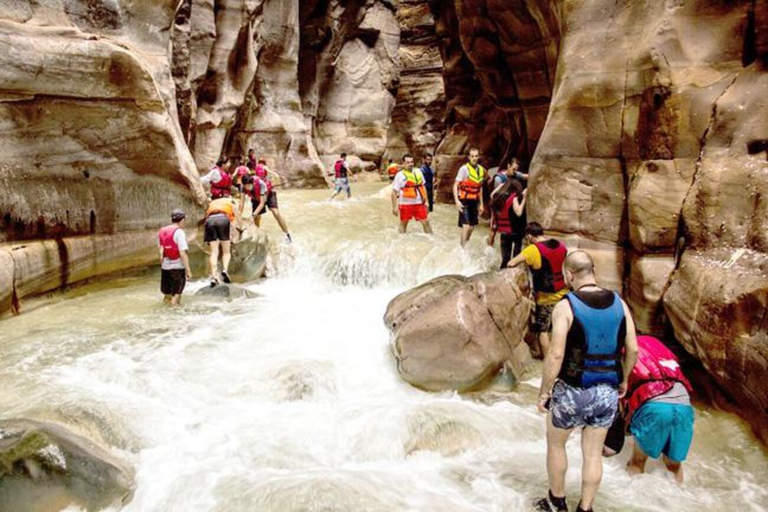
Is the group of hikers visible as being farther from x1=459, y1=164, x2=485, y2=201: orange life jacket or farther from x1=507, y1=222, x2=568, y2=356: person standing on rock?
x1=459, y1=164, x2=485, y2=201: orange life jacket

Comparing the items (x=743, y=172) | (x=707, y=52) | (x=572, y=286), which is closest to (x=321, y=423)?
(x=572, y=286)

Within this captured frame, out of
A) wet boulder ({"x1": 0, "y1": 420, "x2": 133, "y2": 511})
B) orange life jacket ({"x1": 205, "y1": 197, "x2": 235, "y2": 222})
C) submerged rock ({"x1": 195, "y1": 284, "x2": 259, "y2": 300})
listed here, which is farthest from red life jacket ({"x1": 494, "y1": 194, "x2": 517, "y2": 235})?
wet boulder ({"x1": 0, "y1": 420, "x2": 133, "y2": 511})

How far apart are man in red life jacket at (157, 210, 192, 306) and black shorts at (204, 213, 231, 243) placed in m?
1.19

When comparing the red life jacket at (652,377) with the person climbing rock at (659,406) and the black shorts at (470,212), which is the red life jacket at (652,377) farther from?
the black shorts at (470,212)

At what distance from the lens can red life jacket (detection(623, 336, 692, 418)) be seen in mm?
4477

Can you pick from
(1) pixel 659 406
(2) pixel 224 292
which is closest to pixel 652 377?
(1) pixel 659 406

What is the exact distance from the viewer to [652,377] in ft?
14.7

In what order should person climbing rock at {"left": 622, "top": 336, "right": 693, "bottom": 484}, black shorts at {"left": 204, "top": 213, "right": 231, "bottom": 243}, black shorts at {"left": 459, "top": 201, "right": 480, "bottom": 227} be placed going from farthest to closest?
black shorts at {"left": 459, "top": 201, "right": 480, "bottom": 227} → black shorts at {"left": 204, "top": 213, "right": 231, "bottom": 243} → person climbing rock at {"left": 622, "top": 336, "right": 693, "bottom": 484}

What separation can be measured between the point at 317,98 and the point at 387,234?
19.3 m

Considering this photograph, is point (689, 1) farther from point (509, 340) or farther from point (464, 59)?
point (464, 59)

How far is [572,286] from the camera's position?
4051mm

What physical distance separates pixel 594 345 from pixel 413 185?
24.5 feet

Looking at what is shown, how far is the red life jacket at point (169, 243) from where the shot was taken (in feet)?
28.4

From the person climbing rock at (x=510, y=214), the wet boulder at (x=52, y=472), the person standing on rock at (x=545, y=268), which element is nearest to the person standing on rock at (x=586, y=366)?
the person standing on rock at (x=545, y=268)
